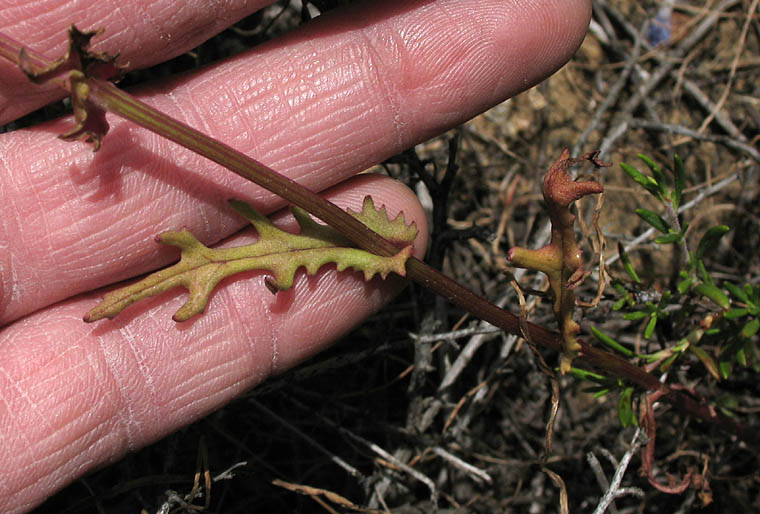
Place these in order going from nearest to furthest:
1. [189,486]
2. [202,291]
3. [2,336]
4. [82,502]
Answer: [202,291], [2,336], [82,502], [189,486]

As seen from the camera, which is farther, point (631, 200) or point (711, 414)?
point (631, 200)

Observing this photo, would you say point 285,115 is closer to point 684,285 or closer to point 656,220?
point 656,220

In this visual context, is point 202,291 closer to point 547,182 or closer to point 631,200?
point 547,182

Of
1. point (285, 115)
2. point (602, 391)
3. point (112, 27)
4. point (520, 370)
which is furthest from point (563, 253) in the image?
point (112, 27)

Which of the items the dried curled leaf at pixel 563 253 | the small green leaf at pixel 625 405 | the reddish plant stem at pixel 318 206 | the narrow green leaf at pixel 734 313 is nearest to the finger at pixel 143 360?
the reddish plant stem at pixel 318 206

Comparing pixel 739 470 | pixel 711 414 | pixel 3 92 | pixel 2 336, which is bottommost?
pixel 739 470

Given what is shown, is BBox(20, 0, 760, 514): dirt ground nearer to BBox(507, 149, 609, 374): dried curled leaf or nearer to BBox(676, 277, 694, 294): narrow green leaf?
BBox(676, 277, 694, 294): narrow green leaf

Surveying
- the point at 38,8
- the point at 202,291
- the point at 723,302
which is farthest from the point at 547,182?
the point at 38,8

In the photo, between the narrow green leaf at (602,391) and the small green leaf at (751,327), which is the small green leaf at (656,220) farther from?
the narrow green leaf at (602,391)
